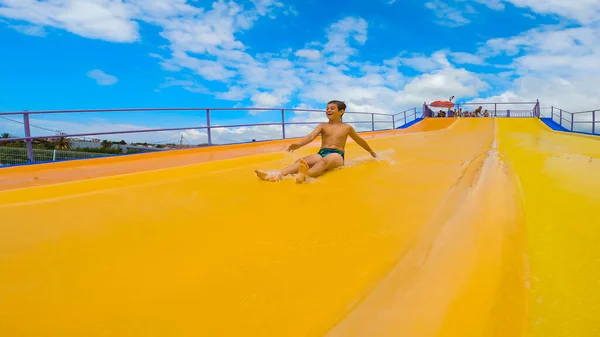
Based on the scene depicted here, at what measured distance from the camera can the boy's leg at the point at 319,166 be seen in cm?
328

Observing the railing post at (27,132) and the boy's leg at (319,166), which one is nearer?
the boy's leg at (319,166)

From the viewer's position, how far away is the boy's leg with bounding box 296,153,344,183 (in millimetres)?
3281

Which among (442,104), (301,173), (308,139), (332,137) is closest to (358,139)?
(332,137)

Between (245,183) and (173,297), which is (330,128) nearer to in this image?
(245,183)

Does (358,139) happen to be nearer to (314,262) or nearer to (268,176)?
(268,176)

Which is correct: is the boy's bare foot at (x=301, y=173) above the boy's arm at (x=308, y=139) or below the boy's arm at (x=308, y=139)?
Answer: below

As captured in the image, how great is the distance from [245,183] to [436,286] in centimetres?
235

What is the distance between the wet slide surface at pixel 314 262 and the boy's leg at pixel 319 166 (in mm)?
381

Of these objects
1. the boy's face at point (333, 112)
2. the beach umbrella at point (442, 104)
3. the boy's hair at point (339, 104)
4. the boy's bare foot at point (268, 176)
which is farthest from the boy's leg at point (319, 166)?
the beach umbrella at point (442, 104)

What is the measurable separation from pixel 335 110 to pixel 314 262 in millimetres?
2877

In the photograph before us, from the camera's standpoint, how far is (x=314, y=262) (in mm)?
1534

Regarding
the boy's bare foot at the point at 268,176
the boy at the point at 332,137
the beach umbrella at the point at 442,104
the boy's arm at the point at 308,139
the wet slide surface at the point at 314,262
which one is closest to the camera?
the wet slide surface at the point at 314,262

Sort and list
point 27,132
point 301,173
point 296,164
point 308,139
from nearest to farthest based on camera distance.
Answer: point 301,173 < point 296,164 < point 308,139 < point 27,132

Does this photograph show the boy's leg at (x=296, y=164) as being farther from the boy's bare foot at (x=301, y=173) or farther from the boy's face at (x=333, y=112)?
the boy's face at (x=333, y=112)
